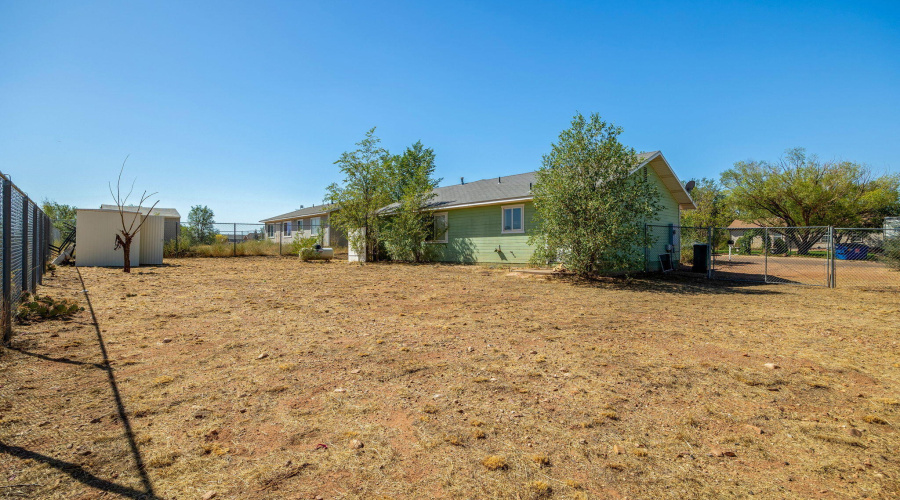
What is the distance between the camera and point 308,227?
3108 cm

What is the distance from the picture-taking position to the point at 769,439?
251 cm

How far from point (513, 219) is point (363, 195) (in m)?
7.33

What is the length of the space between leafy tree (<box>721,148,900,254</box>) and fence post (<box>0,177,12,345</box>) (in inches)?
1443

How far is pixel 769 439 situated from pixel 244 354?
4472mm

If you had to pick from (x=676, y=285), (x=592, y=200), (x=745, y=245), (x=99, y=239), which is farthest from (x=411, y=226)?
(x=745, y=245)

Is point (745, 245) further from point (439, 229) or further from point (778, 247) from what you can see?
point (439, 229)

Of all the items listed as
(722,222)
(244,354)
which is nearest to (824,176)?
(722,222)

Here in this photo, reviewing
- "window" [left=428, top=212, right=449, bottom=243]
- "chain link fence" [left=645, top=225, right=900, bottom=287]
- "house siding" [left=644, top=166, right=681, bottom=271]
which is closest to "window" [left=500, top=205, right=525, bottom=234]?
"window" [left=428, top=212, right=449, bottom=243]

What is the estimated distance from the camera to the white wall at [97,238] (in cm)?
1385

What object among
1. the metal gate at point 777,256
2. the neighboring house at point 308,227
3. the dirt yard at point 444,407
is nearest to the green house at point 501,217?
the metal gate at point 777,256

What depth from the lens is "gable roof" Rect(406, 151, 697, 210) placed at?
1440 centimetres

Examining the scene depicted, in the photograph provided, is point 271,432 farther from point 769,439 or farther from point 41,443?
point 769,439

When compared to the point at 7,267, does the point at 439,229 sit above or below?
above

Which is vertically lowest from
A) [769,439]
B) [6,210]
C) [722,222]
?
[769,439]
